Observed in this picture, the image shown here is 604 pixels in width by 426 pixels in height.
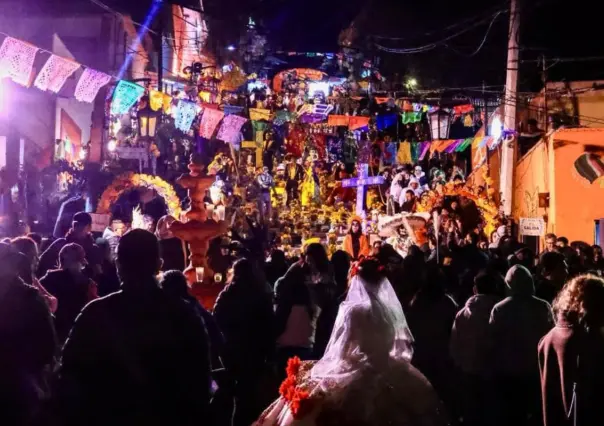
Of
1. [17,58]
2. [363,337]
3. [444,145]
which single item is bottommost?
[363,337]

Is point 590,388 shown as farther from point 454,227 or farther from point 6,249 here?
point 454,227

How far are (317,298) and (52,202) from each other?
18287 millimetres

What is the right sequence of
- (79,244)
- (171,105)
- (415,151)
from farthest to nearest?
(415,151)
(171,105)
(79,244)

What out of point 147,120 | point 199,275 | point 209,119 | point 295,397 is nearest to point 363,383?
point 295,397

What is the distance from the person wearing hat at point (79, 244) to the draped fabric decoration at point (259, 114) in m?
23.0

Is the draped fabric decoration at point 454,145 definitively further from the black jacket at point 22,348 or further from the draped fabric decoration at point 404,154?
the black jacket at point 22,348

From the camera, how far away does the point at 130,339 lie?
12.0ft

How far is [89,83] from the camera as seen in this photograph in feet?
54.1

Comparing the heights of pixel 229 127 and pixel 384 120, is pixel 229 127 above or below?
below

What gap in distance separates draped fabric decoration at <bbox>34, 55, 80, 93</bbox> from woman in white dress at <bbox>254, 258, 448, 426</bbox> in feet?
38.6

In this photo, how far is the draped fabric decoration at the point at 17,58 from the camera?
15.0 meters

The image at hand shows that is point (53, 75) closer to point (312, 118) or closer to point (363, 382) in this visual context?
point (363, 382)

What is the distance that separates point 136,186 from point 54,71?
3437mm

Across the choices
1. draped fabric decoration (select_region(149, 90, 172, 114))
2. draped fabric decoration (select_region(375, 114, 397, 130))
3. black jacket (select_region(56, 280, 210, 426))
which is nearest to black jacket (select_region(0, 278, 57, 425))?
black jacket (select_region(56, 280, 210, 426))
